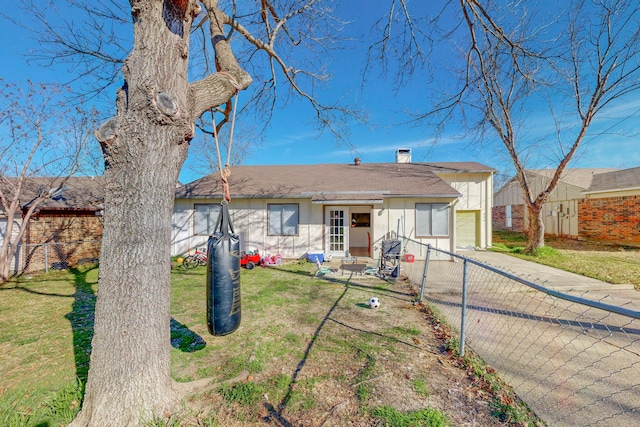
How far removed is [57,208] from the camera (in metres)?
9.50

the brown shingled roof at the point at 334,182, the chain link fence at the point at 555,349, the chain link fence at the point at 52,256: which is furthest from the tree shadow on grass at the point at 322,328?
the chain link fence at the point at 52,256

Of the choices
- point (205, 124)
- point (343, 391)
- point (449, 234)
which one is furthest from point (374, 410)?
point (449, 234)

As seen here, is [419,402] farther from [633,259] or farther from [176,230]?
[633,259]

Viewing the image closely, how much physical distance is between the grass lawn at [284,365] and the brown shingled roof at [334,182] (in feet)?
17.9

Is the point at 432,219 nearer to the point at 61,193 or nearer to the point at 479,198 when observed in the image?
the point at 479,198

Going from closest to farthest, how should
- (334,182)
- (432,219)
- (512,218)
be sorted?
(432,219) → (334,182) → (512,218)

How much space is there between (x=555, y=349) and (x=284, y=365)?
372 centimetres

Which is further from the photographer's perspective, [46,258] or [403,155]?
[403,155]

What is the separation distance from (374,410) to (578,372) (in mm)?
2610

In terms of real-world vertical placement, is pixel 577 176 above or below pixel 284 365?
above

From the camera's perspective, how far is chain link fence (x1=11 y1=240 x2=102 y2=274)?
860 centimetres

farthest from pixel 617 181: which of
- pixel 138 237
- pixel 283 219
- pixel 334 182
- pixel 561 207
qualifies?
pixel 138 237

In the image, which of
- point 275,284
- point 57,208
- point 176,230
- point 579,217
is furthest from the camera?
point 579,217

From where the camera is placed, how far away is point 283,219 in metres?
10.7
